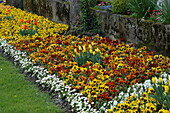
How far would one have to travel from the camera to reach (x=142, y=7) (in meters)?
8.26

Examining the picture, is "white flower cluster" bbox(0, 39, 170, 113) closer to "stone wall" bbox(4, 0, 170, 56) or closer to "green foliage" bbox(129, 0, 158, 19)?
"stone wall" bbox(4, 0, 170, 56)

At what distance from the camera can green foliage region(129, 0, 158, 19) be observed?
820cm

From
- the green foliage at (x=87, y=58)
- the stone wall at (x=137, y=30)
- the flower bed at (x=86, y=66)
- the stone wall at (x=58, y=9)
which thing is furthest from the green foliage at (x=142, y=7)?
the stone wall at (x=58, y=9)

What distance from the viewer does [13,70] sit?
754cm

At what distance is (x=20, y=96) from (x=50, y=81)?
0.69 metres

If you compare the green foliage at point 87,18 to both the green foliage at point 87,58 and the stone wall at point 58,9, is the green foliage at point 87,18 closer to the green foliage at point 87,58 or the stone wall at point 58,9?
the stone wall at point 58,9

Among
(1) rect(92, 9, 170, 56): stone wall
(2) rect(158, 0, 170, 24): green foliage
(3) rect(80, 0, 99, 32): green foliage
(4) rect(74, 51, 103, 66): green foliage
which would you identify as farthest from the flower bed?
(2) rect(158, 0, 170, 24): green foliage

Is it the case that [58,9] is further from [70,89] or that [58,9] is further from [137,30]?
[70,89]

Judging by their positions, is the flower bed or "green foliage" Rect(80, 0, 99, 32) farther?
"green foliage" Rect(80, 0, 99, 32)

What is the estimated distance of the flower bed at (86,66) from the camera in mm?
5609

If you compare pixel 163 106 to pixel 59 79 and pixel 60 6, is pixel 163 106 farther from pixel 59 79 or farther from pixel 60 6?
pixel 60 6

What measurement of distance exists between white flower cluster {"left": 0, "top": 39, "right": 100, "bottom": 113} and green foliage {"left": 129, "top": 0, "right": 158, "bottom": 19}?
2.84m

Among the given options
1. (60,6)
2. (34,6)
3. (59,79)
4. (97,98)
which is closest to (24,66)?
(59,79)

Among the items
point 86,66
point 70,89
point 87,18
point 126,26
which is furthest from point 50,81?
point 87,18
